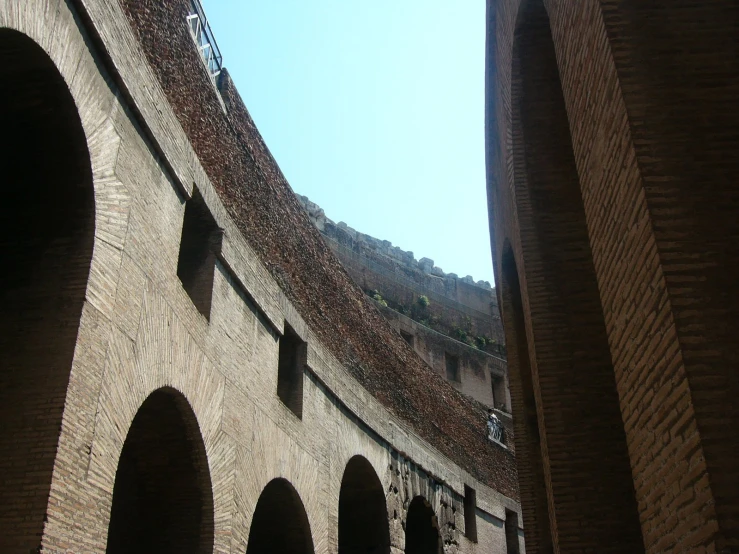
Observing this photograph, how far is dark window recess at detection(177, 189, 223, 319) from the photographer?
6.35 metres

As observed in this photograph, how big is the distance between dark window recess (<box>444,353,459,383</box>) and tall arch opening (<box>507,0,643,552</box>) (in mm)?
18179

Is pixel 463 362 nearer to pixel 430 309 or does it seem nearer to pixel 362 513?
pixel 430 309

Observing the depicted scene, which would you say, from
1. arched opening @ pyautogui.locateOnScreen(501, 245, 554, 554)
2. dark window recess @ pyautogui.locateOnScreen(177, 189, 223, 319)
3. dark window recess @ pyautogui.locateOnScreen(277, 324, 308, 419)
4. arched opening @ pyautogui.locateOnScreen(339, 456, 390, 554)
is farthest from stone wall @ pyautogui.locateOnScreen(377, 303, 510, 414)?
dark window recess @ pyautogui.locateOnScreen(177, 189, 223, 319)

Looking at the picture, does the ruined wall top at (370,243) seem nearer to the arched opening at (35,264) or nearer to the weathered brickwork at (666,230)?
the arched opening at (35,264)

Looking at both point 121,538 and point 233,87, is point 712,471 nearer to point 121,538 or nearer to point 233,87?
point 121,538

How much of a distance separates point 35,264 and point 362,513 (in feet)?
23.0

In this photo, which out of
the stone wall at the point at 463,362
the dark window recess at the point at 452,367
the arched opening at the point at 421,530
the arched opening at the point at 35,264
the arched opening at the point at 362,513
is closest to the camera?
the arched opening at the point at 35,264

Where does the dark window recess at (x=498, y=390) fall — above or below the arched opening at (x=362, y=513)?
above

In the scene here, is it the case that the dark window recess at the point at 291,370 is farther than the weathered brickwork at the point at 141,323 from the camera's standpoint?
Yes

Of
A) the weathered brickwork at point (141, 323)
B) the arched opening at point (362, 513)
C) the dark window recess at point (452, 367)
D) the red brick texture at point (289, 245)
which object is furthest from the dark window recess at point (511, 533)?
the dark window recess at point (452, 367)

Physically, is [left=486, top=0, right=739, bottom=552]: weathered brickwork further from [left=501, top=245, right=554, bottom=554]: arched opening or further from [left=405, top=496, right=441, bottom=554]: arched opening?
[left=405, top=496, right=441, bottom=554]: arched opening

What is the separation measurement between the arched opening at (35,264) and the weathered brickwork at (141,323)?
0.03 feet

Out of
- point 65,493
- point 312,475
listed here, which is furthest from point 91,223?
point 312,475

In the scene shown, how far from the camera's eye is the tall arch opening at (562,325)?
4996 mm
